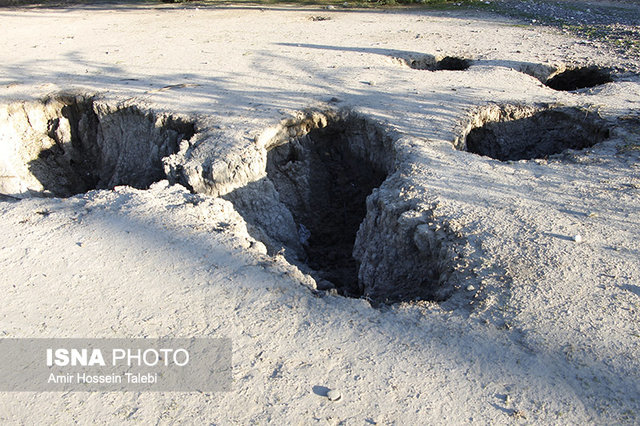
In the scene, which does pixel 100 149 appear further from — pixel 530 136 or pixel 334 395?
pixel 530 136

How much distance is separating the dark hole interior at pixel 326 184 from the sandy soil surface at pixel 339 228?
1.7 inches

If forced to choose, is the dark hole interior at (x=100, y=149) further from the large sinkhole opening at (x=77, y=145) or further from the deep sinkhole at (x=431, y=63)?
the deep sinkhole at (x=431, y=63)

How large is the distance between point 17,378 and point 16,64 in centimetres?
775

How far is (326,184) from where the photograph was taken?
665 centimetres

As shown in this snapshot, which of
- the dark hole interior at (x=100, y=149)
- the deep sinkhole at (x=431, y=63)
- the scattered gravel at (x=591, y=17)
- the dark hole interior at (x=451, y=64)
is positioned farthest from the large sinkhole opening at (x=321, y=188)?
the scattered gravel at (x=591, y=17)

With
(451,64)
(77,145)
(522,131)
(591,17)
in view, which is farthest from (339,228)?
(591,17)

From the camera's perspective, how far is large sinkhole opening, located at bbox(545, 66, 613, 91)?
770cm

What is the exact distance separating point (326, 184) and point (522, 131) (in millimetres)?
2709

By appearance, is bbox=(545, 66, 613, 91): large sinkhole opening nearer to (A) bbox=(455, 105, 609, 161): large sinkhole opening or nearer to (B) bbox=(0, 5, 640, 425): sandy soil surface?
(B) bbox=(0, 5, 640, 425): sandy soil surface

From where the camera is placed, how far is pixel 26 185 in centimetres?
676

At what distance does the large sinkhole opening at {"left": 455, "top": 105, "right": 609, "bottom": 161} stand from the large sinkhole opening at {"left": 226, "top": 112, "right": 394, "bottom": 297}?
135 cm

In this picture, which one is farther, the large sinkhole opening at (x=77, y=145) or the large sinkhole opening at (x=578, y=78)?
the large sinkhole opening at (x=578, y=78)

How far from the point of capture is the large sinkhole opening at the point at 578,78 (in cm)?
770

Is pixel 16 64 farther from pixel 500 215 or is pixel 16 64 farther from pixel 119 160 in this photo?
pixel 500 215
